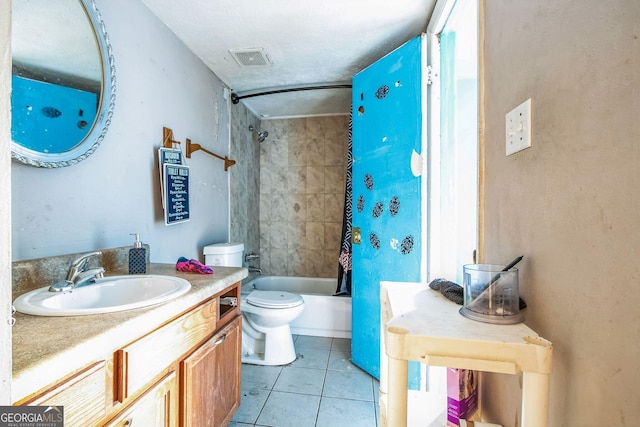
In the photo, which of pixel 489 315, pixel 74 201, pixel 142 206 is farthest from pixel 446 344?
pixel 142 206

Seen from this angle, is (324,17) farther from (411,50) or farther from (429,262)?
(429,262)

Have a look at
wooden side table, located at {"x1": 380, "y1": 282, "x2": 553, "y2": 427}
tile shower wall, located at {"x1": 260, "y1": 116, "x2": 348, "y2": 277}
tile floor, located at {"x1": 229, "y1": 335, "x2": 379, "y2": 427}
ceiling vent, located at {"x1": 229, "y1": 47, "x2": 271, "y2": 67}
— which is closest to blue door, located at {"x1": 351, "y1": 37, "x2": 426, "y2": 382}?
tile floor, located at {"x1": 229, "y1": 335, "x2": 379, "y2": 427}

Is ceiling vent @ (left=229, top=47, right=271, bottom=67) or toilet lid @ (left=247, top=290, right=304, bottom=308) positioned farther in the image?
toilet lid @ (left=247, top=290, right=304, bottom=308)

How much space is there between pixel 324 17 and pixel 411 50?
54cm

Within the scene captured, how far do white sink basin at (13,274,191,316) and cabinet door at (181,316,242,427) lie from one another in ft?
0.90

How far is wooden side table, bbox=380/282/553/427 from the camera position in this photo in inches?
20.1

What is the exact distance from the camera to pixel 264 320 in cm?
203

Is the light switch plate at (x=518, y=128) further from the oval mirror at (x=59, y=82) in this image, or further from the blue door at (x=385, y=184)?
the oval mirror at (x=59, y=82)

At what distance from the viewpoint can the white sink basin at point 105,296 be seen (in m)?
0.72

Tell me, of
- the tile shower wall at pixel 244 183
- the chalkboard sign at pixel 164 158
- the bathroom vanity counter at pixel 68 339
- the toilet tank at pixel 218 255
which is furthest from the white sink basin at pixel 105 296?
the tile shower wall at pixel 244 183

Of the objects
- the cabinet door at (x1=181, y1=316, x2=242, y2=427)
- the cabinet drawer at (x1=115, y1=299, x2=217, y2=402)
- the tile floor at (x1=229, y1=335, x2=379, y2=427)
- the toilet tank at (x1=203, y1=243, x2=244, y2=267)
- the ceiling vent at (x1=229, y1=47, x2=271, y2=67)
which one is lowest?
the tile floor at (x1=229, y1=335, x2=379, y2=427)

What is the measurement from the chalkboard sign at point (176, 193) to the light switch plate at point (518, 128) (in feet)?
5.27

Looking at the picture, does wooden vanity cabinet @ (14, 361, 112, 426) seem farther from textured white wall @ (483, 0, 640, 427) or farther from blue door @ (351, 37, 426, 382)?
blue door @ (351, 37, 426, 382)

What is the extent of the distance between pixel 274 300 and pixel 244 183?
132cm
